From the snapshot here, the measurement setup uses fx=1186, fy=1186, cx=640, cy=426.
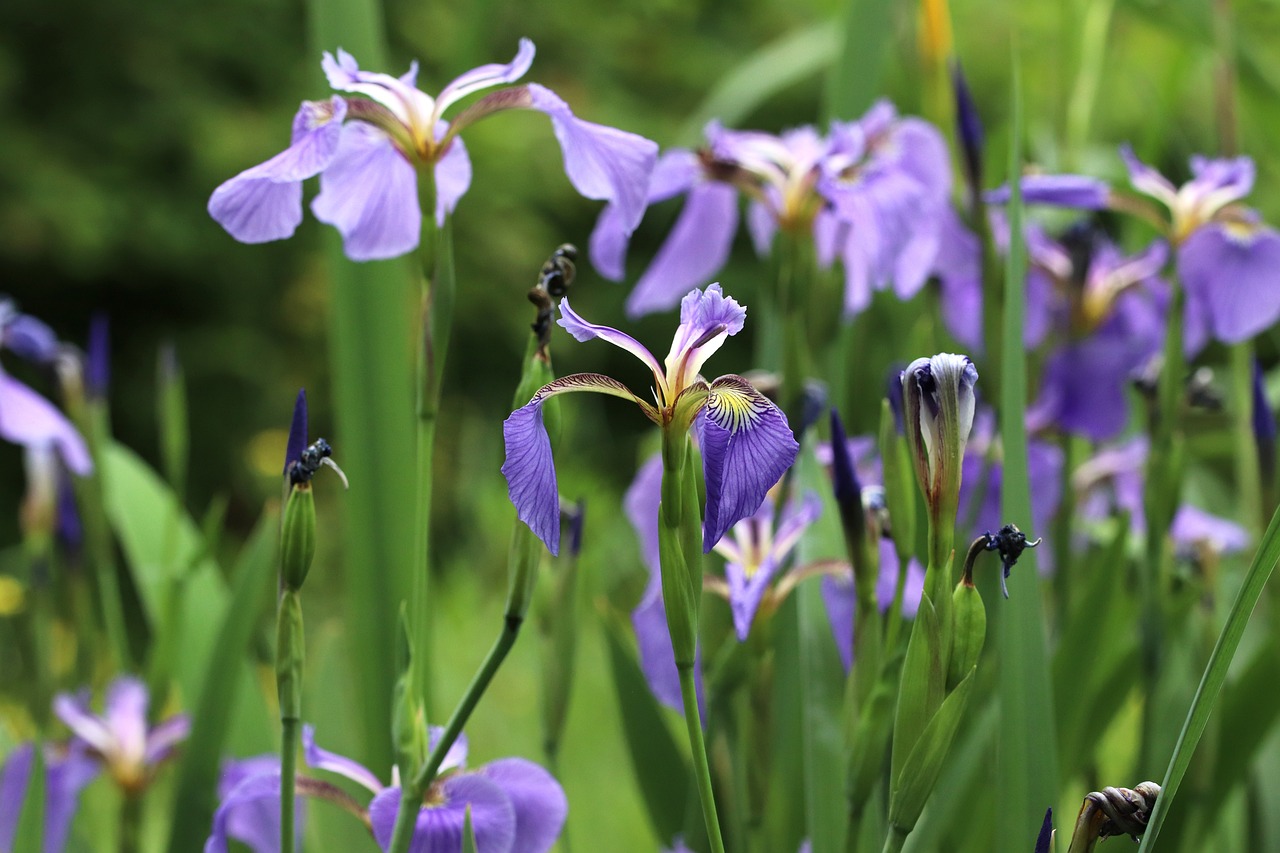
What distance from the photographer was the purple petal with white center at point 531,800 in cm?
50

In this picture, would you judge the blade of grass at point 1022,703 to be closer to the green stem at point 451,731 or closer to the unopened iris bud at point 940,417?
the unopened iris bud at point 940,417

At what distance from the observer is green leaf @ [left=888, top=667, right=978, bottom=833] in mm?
389

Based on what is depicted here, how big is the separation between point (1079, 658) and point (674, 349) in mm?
399

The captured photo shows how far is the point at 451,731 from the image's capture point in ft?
1.27

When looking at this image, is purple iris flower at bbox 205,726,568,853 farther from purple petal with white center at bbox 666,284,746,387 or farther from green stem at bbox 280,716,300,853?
purple petal with white center at bbox 666,284,746,387

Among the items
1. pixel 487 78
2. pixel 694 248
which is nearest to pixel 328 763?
pixel 487 78

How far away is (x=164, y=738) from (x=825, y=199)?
0.51 metres

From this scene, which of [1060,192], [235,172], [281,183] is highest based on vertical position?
[235,172]

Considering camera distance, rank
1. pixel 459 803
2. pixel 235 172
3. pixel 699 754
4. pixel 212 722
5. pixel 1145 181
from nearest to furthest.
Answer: pixel 699 754, pixel 459 803, pixel 212 722, pixel 1145 181, pixel 235 172

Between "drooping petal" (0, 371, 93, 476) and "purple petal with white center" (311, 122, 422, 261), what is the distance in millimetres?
306

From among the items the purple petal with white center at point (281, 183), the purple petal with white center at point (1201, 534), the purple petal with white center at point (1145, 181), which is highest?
the purple petal with white center at point (1145, 181)

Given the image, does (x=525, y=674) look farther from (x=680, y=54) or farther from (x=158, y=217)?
(x=680, y=54)

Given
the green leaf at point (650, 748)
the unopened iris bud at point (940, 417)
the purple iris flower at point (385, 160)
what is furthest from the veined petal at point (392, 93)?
the green leaf at point (650, 748)

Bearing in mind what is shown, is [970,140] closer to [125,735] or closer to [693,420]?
[693,420]
